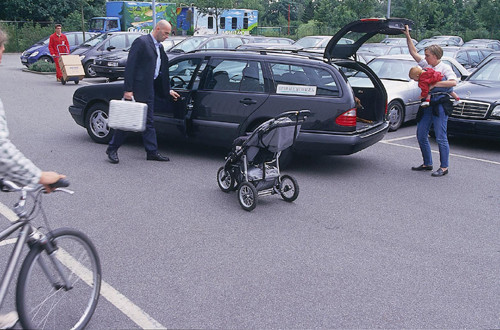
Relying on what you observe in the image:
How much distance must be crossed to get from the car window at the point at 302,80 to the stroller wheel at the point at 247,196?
6.79ft

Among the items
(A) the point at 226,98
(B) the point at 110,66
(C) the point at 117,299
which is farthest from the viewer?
(B) the point at 110,66

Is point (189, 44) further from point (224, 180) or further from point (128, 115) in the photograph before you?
point (224, 180)

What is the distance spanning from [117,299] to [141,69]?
4546mm

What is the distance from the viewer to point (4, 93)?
1580cm

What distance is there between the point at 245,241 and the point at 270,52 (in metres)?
3.90

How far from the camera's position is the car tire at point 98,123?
911 cm

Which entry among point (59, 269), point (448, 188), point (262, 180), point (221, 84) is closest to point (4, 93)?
point (221, 84)

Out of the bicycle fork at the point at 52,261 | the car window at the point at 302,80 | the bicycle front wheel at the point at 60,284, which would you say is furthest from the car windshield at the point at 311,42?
the bicycle fork at the point at 52,261

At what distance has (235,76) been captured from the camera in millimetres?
8102

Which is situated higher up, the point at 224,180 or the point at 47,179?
the point at 47,179

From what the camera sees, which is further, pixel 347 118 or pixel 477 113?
pixel 477 113

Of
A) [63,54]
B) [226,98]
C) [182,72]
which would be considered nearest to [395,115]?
[226,98]

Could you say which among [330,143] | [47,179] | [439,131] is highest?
[47,179]

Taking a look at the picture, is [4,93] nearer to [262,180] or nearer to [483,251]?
[262,180]
